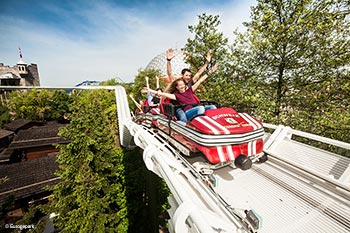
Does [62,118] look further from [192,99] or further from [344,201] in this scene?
[344,201]

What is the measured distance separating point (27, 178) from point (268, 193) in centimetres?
1126

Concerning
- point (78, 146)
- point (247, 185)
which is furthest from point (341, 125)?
point (78, 146)

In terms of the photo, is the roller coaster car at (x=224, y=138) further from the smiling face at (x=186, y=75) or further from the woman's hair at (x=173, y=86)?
the smiling face at (x=186, y=75)

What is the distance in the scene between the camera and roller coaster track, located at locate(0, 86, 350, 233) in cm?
150

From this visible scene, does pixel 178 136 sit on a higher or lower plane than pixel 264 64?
lower

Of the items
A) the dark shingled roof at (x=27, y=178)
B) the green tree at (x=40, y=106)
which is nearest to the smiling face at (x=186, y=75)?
the dark shingled roof at (x=27, y=178)

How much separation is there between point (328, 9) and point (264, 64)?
1.88m

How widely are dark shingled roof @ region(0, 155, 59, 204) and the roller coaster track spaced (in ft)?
29.8

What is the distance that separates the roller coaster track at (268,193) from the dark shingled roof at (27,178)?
9.08 metres

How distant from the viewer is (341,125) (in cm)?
416

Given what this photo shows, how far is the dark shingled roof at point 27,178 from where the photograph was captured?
26.4ft

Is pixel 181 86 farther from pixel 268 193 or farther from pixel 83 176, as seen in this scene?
pixel 83 176

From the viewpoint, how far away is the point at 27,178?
8.92 m

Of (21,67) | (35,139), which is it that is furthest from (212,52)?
(21,67)
